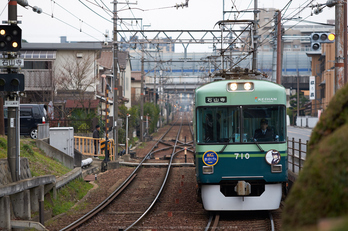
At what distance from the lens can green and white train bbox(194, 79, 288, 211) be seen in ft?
30.1

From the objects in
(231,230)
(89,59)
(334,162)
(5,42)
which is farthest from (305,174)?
(89,59)

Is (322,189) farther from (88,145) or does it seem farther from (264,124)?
(88,145)

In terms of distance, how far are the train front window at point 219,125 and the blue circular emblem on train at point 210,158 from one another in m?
0.26

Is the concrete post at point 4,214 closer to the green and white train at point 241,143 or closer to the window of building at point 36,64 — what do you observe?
the green and white train at point 241,143

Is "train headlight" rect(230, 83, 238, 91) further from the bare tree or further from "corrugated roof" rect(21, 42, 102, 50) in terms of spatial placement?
"corrugated roof" rect(21, 42, 102, 50)

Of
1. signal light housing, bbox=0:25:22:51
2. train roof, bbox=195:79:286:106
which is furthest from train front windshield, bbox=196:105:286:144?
signal light housing, bbox=0:25:22:51

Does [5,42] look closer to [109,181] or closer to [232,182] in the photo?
[232,182]

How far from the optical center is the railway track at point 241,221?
28.4ft

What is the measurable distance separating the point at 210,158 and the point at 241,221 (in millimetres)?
1544

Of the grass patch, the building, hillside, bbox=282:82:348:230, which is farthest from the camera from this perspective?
the building

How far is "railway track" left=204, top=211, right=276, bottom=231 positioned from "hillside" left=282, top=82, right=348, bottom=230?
5.81 m

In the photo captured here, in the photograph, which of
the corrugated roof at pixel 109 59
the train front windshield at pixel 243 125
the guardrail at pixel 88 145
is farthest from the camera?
the corrugated roof at pixel 109 59

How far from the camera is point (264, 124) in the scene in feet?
30.7

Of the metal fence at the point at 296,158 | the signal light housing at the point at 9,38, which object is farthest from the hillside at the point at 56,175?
the metal fence at the point at 296,158
